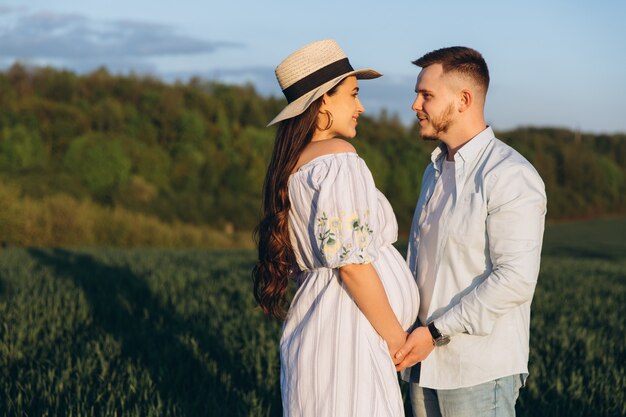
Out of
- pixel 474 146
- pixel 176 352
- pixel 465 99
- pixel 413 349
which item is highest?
pixel 465 99

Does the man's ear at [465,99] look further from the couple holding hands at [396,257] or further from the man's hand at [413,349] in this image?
the man's hand at [413,349]

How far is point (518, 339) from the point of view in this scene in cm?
293

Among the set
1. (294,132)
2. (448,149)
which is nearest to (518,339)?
(448,149)

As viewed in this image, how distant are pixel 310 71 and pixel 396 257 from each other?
0.76m

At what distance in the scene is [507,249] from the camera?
2.77m

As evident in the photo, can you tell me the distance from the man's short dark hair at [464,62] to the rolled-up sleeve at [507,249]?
0.41 m

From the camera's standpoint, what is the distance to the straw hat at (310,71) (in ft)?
9.77

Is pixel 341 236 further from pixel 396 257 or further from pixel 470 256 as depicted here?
pixel 470 256

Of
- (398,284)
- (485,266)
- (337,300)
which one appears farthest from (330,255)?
(485,266)

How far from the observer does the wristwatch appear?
290cm

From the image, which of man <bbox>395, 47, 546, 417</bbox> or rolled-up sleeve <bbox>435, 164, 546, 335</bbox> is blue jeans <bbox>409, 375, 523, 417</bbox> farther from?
rolled-up sleeve <bbox>435, 164, 546, 335</bbox>

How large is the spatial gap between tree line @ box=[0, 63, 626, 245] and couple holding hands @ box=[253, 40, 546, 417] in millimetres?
41176

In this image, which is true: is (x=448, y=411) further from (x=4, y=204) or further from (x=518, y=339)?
(x=4, y=204)

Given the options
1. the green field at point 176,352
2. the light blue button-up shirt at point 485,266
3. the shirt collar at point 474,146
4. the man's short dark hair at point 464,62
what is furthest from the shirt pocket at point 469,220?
the green field at point 176,352
